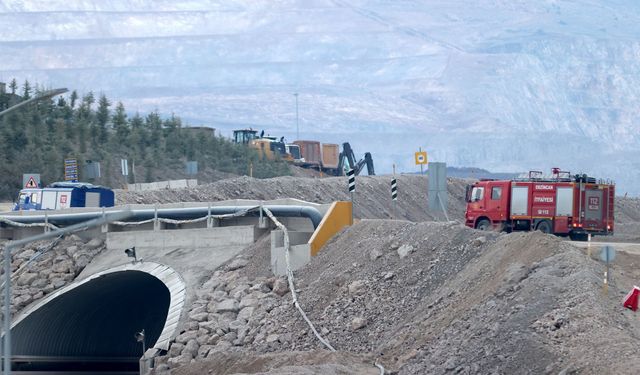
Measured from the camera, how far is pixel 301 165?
3984 inches

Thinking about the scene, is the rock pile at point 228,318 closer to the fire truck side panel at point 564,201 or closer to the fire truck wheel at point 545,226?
the fire truck wheel at point 545,226

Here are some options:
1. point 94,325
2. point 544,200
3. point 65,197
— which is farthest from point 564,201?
point 65,197

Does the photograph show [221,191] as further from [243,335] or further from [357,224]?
[243,335]

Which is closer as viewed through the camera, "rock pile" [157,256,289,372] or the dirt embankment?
the dirt embankment

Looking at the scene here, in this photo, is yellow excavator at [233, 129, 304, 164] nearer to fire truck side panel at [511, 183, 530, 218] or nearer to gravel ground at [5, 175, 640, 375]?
fire truck side panel at [511, 183, 530, 218]

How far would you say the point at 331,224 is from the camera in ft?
129

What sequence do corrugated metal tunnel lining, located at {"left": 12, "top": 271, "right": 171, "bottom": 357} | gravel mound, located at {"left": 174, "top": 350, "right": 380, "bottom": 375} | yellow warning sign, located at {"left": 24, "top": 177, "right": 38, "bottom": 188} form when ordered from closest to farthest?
1. gravel mound, located at {"left": 174, "top": 350, "right": 380, "bottom": 375}
2. corrugated metal tunnel lining, located at {"left": 12, "top": 271, "right": 171, "bottom": 357}
3. yellow warning sign, located at {"left": 24, "top": 177, "right": 38, "bottom": 188}

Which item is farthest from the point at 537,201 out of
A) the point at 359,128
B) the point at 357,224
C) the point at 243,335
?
the point at 359,128

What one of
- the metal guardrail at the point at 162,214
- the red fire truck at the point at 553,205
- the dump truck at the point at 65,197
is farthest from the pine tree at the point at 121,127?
the red fire truck at the point at 553,205

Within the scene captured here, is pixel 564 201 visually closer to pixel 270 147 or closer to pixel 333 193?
pixel 333 193

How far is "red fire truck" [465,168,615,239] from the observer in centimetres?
4700

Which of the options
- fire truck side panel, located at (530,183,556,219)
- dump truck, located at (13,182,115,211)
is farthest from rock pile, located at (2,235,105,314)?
fire truck side panel, located at (530,183,556,219)

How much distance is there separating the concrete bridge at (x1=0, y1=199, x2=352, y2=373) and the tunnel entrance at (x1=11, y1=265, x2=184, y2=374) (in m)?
0.04

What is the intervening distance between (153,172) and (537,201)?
39332mm
